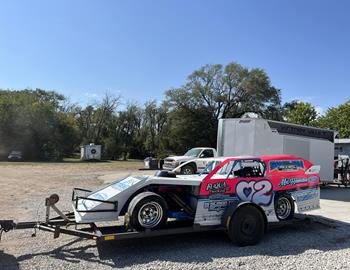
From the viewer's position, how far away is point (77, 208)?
21.3ft

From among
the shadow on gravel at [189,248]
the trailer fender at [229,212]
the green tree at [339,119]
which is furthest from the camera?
the green tree at [339,119]

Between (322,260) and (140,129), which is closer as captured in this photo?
(322,260)

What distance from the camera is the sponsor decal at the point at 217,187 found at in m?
6.59

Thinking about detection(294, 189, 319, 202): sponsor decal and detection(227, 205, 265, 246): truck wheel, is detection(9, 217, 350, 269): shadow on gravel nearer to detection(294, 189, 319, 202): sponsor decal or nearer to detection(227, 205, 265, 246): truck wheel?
detection(227, 205, 265, 246): truck wheel

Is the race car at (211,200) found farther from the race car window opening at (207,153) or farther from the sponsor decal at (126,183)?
the race car window opening at (207,153)

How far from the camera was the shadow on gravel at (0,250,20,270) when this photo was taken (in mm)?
5289

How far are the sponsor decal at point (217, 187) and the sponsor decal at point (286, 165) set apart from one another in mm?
1335

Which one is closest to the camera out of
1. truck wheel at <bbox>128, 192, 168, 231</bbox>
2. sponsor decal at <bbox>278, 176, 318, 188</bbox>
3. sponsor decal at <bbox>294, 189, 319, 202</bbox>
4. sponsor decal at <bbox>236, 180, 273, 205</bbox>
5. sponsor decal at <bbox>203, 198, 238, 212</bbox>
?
truck wheel at <bbox>128, 192, 168, 231</bbox>

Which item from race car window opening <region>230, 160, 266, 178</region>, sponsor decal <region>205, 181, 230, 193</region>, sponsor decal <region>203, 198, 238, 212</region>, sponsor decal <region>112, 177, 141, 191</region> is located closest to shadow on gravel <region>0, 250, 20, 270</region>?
sponsor decal <region>112, 177, 141, 191</region>

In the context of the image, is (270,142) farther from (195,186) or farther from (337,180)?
(195,186)

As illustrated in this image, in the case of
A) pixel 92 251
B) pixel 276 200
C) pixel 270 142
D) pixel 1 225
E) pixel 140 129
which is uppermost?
pixel 140 129

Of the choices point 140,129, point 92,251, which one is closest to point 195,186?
point 92,251

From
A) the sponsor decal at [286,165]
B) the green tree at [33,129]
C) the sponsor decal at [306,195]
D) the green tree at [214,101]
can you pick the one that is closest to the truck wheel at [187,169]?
the sponsor decal at [306,195]

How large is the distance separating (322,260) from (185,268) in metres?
2.38
